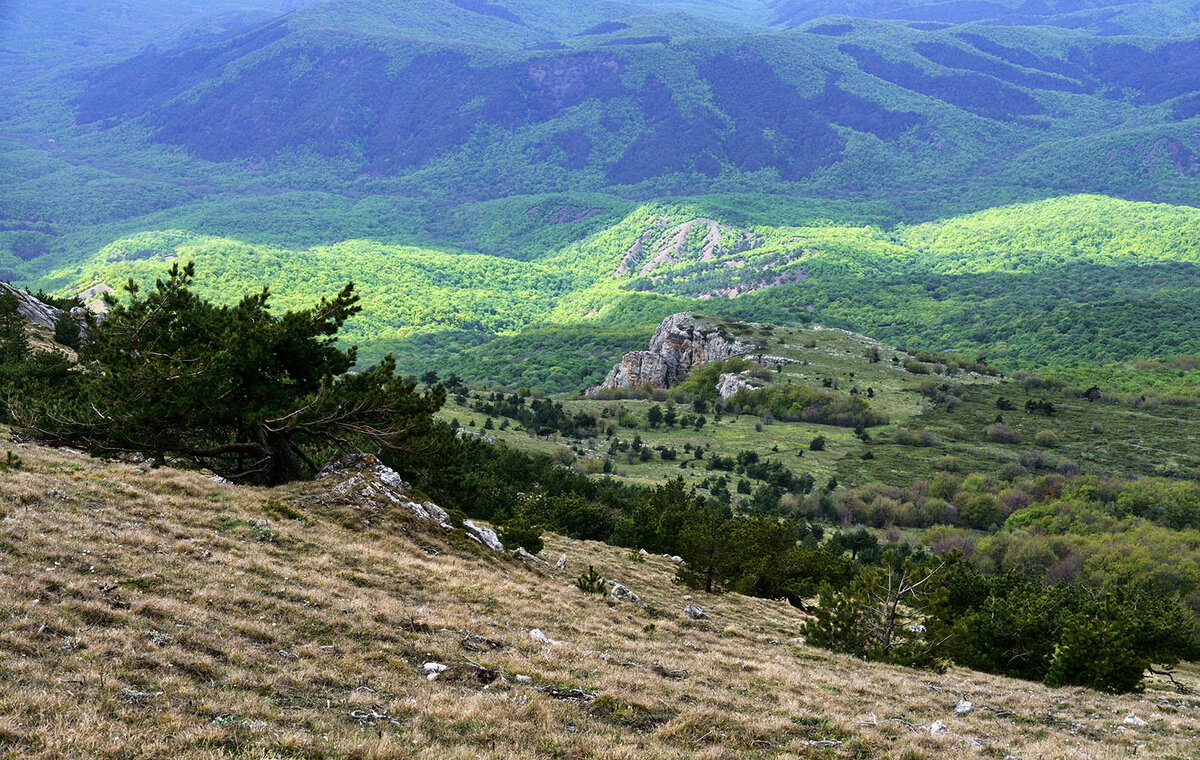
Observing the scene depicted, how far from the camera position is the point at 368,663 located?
13734mm

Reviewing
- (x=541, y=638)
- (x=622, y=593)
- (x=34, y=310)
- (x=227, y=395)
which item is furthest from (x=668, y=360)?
(x=541, y=638)

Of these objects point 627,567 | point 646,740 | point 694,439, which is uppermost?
point 646,740

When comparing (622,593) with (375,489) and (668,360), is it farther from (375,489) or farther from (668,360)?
(668,360)

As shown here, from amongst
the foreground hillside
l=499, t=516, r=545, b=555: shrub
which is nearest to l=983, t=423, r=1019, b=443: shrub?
the foreground hillside

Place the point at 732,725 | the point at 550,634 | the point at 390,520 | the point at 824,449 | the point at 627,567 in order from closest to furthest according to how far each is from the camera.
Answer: the point at 732,725 < the point at 550,634 < the point at 390,520 < the point at 627,567 < the point at 824,449

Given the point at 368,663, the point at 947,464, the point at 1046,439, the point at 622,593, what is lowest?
the point at 947,464

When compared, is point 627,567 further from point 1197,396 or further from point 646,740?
point 1197,396

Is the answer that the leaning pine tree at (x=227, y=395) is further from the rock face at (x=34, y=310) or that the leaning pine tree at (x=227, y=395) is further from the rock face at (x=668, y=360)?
the rock face at (x=668, y=360)

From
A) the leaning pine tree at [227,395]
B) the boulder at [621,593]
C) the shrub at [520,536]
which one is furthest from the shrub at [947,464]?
the leaning pine tree at [227,395]

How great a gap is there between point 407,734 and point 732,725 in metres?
6.43

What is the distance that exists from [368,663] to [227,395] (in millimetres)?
15916

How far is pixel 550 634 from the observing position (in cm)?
1914

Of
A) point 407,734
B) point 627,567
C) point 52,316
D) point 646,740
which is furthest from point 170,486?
point 52,316

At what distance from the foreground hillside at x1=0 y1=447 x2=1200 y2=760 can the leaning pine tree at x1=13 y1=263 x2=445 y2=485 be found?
7.92 feet
